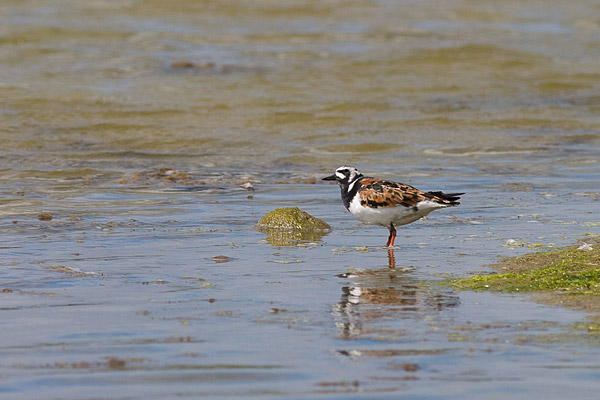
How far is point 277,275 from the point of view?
7.16 m

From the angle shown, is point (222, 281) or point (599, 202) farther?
point (599, 202)

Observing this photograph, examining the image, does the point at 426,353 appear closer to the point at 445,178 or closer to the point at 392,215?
the point at 392,215

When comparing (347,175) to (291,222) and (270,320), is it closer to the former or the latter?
(291,222)

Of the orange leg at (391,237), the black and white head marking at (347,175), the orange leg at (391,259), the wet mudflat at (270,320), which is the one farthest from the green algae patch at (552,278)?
the black and white head marking at (347,175)

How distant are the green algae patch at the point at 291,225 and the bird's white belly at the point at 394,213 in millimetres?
542

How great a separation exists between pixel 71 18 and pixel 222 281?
910 inches

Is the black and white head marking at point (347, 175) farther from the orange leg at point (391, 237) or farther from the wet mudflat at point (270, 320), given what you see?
the orange leg at point (391, 237)

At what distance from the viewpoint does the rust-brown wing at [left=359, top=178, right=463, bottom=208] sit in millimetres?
8703

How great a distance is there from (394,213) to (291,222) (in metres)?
1.21

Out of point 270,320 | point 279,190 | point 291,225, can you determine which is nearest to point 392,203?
point 291,225

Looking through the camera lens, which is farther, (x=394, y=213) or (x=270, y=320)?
(x=394, y=213)

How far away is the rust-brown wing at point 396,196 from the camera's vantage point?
28.6 feet

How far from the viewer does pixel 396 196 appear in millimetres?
8781

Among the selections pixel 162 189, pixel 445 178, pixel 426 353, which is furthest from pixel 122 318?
pixel 445 178
